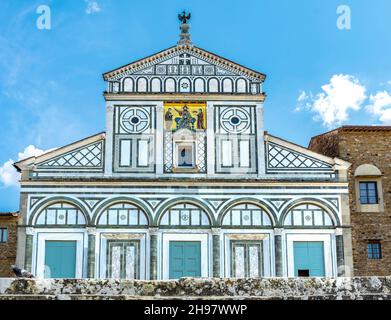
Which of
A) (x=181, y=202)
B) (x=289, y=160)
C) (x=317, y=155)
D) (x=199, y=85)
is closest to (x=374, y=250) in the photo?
(x=317, y=155)

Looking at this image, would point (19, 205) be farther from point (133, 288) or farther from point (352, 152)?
point (133, 288)

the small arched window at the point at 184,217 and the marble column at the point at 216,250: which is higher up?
the small arched window at the point at 184,217

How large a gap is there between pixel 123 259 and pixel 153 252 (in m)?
1.42

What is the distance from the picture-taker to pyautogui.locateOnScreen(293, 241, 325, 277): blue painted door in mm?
32562

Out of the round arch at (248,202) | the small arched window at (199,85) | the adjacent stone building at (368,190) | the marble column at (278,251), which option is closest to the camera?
the marble column at (278,251)

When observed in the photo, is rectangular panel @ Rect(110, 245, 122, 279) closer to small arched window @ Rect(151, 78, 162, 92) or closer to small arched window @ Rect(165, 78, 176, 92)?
small arched window @ Rect(151, 78, 162, 92)

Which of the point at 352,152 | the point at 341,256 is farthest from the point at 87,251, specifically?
the point at 352,152

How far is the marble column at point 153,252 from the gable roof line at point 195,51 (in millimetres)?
8045

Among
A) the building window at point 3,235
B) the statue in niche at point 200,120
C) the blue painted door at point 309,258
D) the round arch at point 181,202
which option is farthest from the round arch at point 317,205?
the building window at point 3,235

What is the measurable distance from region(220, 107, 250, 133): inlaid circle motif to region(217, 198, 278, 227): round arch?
11.8 feet

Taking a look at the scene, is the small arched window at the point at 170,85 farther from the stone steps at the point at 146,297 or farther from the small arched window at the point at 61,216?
the stone steps at the point at 146,297

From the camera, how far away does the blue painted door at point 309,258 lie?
32562 millimetres

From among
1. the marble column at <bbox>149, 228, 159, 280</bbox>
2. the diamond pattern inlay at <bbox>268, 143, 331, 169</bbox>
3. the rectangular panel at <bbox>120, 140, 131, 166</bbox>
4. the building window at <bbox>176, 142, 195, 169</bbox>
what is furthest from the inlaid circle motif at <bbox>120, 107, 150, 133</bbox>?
the diamond pattern inlay at <bbox>268, 143, 331, 169</bbox>

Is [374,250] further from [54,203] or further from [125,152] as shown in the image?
[54,203]
